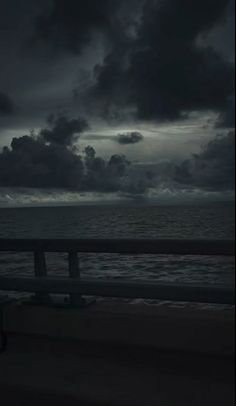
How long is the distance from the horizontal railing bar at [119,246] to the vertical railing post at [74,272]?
0.13 m

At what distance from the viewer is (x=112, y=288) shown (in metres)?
3.89

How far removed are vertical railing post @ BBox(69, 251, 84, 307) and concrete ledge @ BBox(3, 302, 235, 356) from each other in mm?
128

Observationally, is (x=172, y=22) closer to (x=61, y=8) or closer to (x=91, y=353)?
(x=61, y=8)

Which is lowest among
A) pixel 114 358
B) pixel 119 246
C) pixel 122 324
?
pixel 114 358

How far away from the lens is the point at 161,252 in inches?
152

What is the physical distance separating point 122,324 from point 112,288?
0.92ft

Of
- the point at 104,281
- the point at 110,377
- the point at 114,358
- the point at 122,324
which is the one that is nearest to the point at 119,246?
the point at 104,281

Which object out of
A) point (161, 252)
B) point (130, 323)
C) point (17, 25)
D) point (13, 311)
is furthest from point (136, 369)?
point (17, 25)

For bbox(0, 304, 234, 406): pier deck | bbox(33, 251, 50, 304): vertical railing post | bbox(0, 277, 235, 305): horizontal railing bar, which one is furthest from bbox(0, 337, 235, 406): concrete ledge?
bbox(33, 251, 50, 304): vertical railing post

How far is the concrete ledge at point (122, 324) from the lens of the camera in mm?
3410

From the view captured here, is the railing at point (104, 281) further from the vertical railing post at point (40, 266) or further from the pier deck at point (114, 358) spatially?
the pier deck at point (114, 358)

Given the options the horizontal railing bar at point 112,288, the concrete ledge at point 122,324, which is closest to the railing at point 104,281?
the horizontal railing bar at point 112,288

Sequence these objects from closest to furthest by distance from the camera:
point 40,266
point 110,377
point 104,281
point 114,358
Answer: point 110,377 → point 114,358 → point 104,281 → point 40,266

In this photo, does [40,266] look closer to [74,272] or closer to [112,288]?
[74,272]
